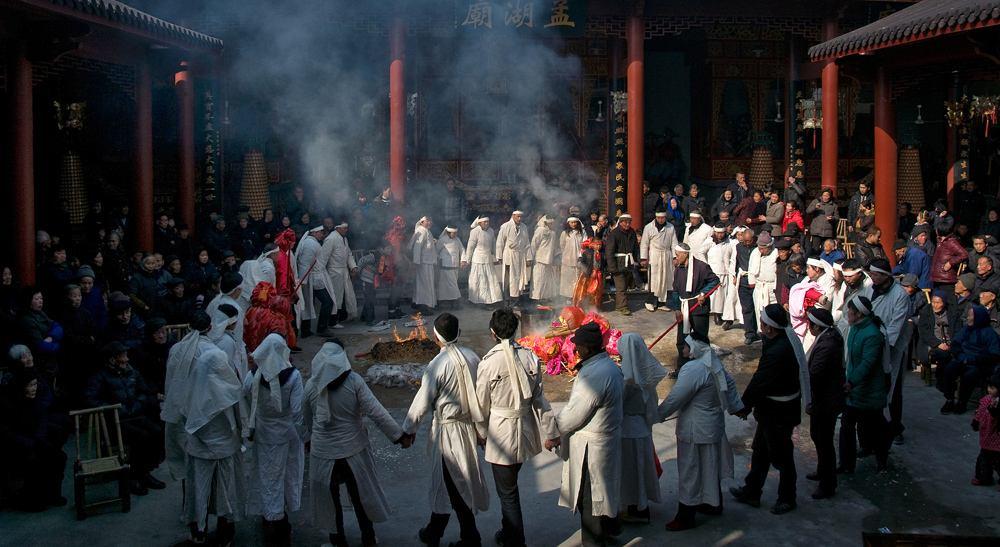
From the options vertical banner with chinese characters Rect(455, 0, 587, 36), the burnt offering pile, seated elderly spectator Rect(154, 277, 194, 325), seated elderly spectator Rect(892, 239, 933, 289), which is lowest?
the burnt offering pile

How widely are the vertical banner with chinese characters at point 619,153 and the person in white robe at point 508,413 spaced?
37.1 ft

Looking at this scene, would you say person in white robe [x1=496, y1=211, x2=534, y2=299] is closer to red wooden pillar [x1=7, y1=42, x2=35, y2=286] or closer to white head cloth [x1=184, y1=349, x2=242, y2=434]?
red wooden pillar [x1=7, y1=42, x2=35, y2=286]

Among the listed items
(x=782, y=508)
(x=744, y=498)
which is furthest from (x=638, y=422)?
(x=782, y=508)

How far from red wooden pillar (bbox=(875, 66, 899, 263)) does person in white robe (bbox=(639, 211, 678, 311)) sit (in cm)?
304

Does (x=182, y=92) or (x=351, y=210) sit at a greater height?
(x=182, y=92)

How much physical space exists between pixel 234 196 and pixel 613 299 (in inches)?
279

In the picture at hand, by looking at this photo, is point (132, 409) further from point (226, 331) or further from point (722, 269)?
point (722, 269)

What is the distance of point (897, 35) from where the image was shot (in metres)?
12.3

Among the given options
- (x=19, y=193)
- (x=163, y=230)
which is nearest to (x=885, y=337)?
(x=19, y=193)

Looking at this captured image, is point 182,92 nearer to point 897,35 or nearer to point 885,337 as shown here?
point 897,35

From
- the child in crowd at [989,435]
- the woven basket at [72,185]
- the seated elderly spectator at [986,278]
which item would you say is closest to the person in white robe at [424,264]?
the woven basket at [72,185]

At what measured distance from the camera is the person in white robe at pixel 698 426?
654 cm

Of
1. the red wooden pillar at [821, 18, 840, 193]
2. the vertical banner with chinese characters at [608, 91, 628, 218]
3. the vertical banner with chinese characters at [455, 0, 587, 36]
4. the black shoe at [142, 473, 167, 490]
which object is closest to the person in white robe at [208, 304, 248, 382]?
the black shoe at [142, 473, 167, 490]

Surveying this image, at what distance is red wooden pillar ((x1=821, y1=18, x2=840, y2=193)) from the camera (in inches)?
639
